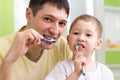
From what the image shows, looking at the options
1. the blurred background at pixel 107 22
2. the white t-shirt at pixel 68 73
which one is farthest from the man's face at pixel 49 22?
the blurred background at pixel 107 22

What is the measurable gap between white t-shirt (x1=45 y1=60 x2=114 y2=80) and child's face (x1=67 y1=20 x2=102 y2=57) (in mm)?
88

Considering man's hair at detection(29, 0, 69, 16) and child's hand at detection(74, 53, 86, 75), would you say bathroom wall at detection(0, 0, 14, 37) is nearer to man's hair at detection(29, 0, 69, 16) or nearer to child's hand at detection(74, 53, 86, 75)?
man's hair at detection(29, 0, 69, 16)

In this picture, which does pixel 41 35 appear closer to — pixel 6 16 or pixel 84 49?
pixel 84 49

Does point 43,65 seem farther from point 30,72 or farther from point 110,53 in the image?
point 110,53

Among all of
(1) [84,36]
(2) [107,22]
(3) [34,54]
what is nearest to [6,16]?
(3) [34,54]

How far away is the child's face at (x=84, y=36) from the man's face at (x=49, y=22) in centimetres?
7

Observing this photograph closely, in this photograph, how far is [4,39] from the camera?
1.19 metres

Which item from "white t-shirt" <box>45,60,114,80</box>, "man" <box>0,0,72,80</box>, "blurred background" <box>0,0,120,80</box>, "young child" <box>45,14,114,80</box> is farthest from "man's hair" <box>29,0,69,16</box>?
"blurred background" <box>0,0,120,80</box>

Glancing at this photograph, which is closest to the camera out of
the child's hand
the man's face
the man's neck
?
Answer: the child's hand

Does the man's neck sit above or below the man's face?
below

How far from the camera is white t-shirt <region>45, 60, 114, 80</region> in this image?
1125mm

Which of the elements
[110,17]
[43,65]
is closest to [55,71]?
[43,65]

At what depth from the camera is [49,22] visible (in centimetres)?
113

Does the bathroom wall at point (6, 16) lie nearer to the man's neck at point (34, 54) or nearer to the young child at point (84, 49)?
the man's neck at point (34, 54)
